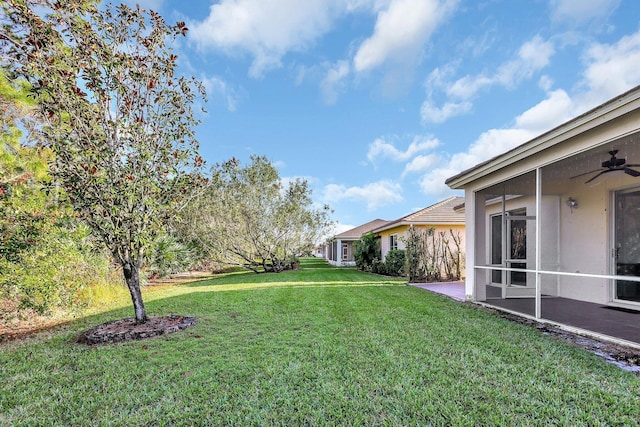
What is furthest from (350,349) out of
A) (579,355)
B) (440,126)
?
(440,126)

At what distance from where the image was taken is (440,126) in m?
17.3

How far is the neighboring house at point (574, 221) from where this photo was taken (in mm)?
4949

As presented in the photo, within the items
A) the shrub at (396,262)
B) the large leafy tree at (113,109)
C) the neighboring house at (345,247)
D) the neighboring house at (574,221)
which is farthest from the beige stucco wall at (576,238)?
the neighboring house at (345,247)

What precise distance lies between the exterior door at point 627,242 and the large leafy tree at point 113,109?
9.30 metres

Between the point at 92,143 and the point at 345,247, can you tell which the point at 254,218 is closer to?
the point at 92,143

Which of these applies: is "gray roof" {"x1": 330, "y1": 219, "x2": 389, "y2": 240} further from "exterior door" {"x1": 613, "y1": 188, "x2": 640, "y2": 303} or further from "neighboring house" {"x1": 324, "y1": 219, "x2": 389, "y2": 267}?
"exterior door" {"x1": 613, "y1": 188, "x2": 640, "y2": 303}

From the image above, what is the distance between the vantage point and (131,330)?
558 centimetres

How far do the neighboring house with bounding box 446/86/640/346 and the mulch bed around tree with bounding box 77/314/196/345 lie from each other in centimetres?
656

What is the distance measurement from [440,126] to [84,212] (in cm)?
1653

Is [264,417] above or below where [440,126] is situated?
below

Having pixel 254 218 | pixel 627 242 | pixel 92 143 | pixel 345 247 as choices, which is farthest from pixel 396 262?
pixel 345 247

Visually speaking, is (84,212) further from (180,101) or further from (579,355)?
(579,355)

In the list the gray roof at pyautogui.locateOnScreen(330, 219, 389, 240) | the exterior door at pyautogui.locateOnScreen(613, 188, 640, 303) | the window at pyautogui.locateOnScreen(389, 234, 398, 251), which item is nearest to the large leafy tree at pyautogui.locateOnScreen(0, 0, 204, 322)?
the exterior door at pyautogui.locateOnScreen(613, 188, 640, 303)

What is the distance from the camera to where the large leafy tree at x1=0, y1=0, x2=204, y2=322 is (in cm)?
510
